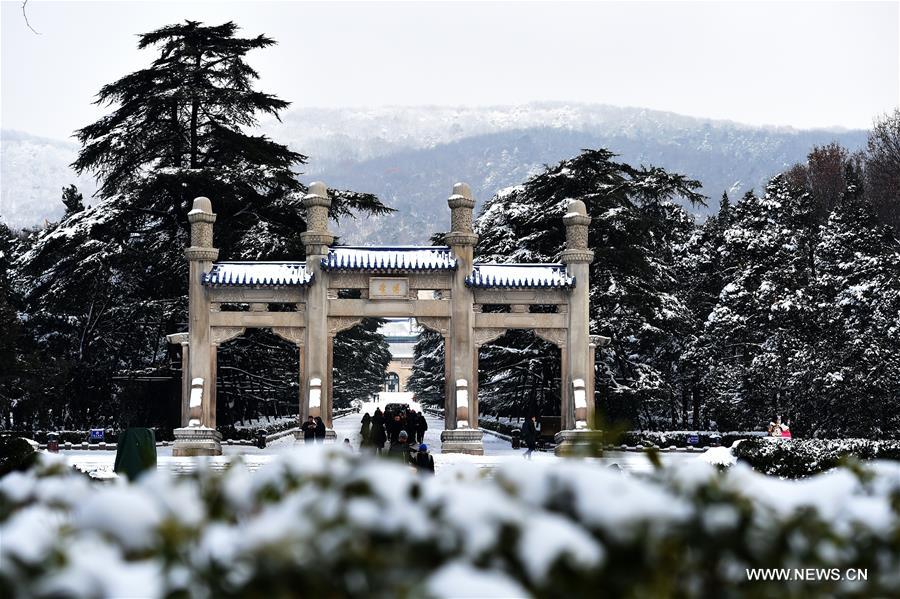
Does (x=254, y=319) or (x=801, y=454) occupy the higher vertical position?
(x=254, y=319)

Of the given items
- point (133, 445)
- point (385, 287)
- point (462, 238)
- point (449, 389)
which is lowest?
point (133, 445)

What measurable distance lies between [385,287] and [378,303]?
39 centimetres

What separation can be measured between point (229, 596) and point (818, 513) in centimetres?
177

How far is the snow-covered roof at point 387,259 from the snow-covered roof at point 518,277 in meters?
0.71

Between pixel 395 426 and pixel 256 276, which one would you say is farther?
pixel 395 426

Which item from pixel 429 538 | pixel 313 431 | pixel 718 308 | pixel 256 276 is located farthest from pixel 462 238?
pixel 429 538

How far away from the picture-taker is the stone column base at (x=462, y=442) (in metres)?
23.9

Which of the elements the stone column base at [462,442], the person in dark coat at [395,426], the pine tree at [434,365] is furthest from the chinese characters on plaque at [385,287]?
the pine tree at [434,365]

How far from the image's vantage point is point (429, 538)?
262 cm

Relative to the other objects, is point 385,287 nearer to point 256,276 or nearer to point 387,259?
point 387,259

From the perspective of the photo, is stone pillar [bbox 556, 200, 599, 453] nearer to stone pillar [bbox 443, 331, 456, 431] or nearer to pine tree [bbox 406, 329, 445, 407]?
stone pillar [bbox 443, 331, 456, 431]

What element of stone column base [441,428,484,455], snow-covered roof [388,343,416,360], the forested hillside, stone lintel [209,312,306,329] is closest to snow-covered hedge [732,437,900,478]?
stone column base [441,428,484,455]

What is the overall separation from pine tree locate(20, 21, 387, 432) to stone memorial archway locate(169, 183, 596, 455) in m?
6.53

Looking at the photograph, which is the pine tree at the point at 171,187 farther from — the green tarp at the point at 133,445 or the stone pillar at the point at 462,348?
the green tarp at the point at 133,445
